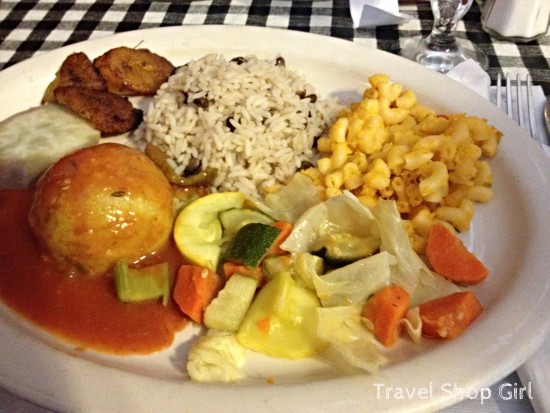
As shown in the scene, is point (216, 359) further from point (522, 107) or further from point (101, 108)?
point (522, 107)

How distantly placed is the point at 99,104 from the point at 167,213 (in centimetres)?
92

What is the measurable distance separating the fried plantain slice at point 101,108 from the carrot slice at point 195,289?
1.09 meters

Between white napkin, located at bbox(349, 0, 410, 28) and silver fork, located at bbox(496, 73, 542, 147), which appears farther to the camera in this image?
white napkin, located at bbox(349, 0, 410, 28)

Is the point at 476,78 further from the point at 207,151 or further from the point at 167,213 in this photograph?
the point at 167,213

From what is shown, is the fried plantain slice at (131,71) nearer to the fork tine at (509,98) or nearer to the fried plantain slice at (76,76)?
the fried plantain slice at (76,76)

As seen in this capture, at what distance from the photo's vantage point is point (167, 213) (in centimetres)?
224

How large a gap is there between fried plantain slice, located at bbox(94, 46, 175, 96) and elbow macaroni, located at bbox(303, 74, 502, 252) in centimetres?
110

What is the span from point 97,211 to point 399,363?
1.25 metres

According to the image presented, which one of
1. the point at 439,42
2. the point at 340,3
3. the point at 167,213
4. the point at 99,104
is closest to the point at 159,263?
the point at 167,213

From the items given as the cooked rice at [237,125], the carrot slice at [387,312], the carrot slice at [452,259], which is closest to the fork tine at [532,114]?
the carrot slice at [452,259]

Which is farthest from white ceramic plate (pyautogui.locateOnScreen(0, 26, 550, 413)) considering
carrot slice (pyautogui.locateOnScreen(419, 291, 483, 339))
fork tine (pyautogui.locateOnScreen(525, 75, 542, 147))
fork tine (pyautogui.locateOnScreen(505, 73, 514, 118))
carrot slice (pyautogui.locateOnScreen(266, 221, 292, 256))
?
carrot slice (pyautogui.locateOnScreen(266, 221, 292, 256))

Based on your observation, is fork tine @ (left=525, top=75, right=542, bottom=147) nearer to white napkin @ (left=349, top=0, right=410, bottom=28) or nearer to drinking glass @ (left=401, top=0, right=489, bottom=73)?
drinking glass @ (left=401, top=0, right=489, bottom=73)

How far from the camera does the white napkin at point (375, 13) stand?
369cm

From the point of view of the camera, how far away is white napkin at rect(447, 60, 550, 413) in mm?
1605
